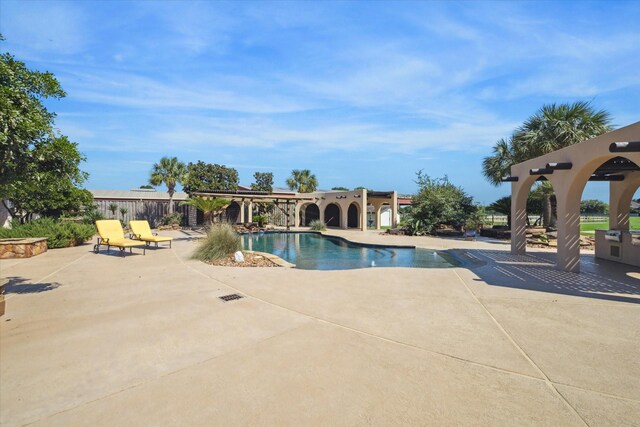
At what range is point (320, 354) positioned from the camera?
3.39 m

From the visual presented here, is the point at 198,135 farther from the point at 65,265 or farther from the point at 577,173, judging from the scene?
the point at 577,173

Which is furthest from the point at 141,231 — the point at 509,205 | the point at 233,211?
the point at 509,205

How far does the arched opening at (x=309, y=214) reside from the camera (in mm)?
32281

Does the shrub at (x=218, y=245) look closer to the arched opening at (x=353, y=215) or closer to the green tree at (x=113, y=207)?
the green tree at (x=113, y=207)

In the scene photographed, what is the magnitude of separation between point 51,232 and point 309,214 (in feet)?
72.5

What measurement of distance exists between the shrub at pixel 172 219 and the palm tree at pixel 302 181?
20.6 metres

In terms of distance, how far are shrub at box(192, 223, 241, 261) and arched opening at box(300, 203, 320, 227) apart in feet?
70.3

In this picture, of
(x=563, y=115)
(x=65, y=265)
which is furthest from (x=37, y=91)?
(x=563, y=115)

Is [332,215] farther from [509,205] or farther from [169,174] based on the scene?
[509,205]

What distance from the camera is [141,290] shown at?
6.16 meters

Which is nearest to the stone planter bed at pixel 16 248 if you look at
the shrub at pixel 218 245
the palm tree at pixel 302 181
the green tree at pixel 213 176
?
the shrub at pixel 218 245

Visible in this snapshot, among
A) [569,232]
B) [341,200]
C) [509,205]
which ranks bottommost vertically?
[569,232]

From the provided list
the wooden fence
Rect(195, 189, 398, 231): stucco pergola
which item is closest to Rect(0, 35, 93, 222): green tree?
Rect(195, 189, 398, 231): stucco pergola

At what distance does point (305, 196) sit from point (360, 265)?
61.0 feet
